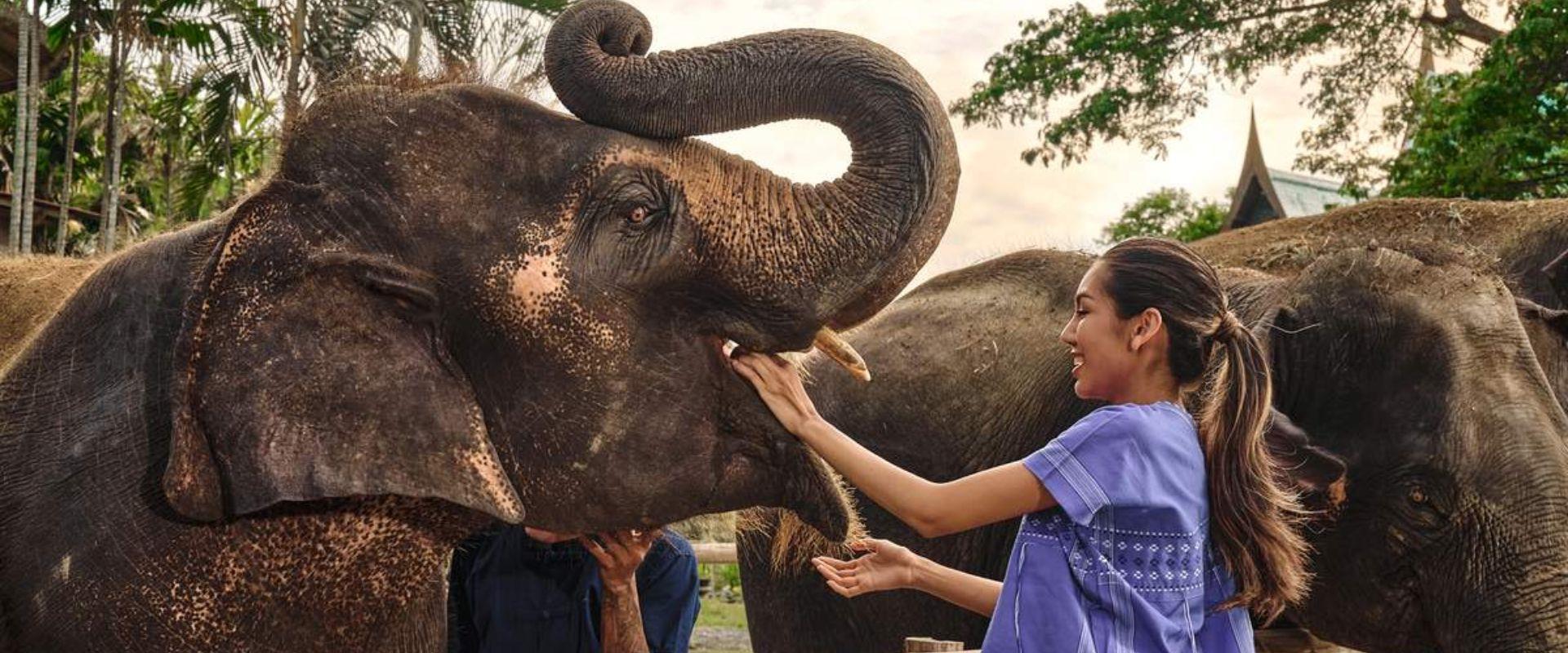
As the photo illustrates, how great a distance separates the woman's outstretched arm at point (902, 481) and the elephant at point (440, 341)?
0.18 ft

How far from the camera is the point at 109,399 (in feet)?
8.42

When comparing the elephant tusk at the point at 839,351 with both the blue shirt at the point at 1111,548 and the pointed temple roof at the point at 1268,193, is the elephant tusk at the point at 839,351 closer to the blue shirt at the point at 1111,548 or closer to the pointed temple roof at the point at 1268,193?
the blue shirt at the point at 1111,548

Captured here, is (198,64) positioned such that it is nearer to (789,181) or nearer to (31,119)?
(31,119)

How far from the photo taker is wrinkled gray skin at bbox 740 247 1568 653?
14.4 ft

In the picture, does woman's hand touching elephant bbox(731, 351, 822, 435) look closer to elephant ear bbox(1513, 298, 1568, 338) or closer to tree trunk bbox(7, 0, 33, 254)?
elephant ear bbox(1513, 298, 1568, 338)

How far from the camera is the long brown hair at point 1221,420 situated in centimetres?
269

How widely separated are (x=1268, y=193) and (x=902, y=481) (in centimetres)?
2065

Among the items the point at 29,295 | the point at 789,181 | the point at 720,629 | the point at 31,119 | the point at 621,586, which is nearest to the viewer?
the point at 789,181

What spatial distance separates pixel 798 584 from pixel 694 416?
2600mm

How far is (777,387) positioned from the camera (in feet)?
8.98

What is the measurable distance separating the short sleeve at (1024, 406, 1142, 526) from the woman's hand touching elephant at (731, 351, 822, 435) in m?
0.39

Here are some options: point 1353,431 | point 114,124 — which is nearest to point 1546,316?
point 1353,431

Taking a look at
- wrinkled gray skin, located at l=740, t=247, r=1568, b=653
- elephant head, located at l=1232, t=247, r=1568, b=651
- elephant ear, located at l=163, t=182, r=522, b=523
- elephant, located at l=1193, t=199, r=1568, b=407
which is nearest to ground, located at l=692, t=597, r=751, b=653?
elephant, located at l=1193, t=199, r=1568, b=407

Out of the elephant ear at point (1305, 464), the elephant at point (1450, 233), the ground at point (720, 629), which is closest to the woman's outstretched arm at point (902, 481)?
Result: the elephant ear at point (1305, 464)
